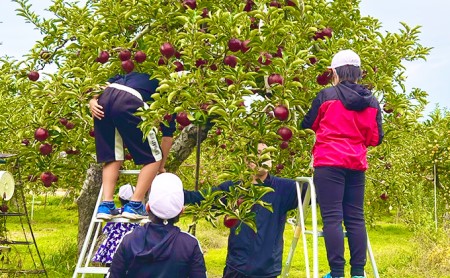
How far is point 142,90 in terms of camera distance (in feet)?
15.9

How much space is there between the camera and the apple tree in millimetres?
4152

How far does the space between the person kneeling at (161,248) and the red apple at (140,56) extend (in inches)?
64.4

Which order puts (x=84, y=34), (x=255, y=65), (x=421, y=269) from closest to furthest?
(x=255, y=65) < (x=84, y=34) < (x=421, y=269)

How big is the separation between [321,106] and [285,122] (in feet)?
0.89

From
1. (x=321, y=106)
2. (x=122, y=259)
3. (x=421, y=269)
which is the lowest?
(x=421, y=269)

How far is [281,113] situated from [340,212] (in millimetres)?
776

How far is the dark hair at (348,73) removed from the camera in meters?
4.44

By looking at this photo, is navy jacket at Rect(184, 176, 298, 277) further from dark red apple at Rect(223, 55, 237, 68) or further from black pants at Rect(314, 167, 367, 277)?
dark red apple at Rect(223, 55, 237, 68)

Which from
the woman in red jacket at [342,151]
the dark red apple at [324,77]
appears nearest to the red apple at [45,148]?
the woman in red jacket at [342,151]

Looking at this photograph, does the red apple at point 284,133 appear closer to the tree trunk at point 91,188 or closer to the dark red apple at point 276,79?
the dark red apple at point 276,79

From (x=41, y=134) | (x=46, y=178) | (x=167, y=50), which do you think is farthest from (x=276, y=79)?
(x=46, y=178)

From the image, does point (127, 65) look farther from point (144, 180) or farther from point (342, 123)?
point (342, 123)

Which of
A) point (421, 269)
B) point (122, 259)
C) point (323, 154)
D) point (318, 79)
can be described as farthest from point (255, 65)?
point (421, 269)

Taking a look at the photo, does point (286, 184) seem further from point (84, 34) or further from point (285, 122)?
point (84, 34)
